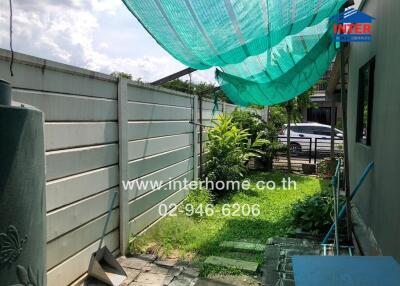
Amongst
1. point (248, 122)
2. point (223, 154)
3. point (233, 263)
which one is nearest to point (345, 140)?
point (233, 263)

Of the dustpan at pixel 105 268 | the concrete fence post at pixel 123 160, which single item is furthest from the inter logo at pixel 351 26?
the dustpan at pixel 105 268

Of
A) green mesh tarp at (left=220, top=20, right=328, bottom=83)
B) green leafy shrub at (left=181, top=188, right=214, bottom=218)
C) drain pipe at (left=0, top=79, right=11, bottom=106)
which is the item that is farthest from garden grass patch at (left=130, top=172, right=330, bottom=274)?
drain pipe at (left=0, top=79, right=11, bottom=106)

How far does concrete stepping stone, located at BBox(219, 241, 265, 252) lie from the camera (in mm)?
4338

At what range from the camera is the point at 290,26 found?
3.15 meters

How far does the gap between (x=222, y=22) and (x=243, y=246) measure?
9.01 ft

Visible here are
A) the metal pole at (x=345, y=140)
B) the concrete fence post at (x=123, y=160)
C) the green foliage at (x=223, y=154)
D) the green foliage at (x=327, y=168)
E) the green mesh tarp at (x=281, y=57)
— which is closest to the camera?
the metal pole at (x=345, y=140)

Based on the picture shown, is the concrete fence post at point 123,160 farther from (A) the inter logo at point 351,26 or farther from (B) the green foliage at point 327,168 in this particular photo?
(B) the green foliage at point 327,168

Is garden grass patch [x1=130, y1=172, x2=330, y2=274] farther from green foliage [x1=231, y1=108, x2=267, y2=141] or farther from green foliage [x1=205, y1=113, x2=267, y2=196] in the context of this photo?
green foliage [x1=231, y1=108, x2=267, y2=141]

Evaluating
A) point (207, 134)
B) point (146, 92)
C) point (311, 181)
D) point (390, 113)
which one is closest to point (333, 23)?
point (390, 113)

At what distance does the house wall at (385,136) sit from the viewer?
Answer: 113 inches

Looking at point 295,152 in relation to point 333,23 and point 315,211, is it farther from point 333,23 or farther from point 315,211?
point 333,23

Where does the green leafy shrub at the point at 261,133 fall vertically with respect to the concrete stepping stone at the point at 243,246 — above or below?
above

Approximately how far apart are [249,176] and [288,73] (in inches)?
203

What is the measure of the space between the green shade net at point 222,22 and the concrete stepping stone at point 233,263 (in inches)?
82.9
